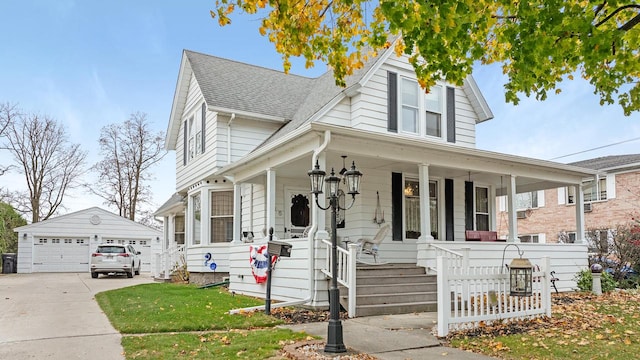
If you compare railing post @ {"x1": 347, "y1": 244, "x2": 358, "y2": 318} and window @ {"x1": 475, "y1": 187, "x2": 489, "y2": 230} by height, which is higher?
window @ {"x1": 475, "y1": 187, "x2": 489, "y2": 230}

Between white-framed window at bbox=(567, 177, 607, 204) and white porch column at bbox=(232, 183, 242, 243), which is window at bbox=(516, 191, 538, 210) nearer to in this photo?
white-framed window at bbox=(567, 177, 607, 204)

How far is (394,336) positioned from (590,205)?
69.8ft

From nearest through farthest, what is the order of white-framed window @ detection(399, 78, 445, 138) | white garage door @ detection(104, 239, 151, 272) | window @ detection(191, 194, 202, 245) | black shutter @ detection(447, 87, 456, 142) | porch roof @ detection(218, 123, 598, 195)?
porch roof @ detection(218, 123, 598, 195) → white-framed window @ detection(399, 78, 445, 138) → black shutter @ detection(447, 87, 456, 142) → window @ detection(191, 194, 202, 245) → white garage door @ detection(104, 239, 151, 272)

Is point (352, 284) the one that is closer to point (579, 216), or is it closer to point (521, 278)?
point (521, 278)

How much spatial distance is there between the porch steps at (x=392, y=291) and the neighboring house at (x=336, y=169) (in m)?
0.47

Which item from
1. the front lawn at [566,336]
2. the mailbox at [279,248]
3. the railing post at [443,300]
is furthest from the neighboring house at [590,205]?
the railing post at [443,300]

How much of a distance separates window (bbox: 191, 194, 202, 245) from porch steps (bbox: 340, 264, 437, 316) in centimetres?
789

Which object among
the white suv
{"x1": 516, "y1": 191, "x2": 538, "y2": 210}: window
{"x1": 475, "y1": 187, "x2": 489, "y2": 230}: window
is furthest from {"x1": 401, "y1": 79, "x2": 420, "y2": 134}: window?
{"x1": 516, "y1": 191, "x2": 538, "y2": 210}: window

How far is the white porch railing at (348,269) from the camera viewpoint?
8812 mm

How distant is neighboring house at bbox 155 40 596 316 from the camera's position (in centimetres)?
1030

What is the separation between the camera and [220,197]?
50.4ft

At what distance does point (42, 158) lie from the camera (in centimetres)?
3525

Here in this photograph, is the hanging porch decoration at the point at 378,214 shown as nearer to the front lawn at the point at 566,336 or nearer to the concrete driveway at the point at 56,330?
the front lawn at the point at 566,336

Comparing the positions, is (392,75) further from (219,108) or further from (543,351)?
(543,351)
